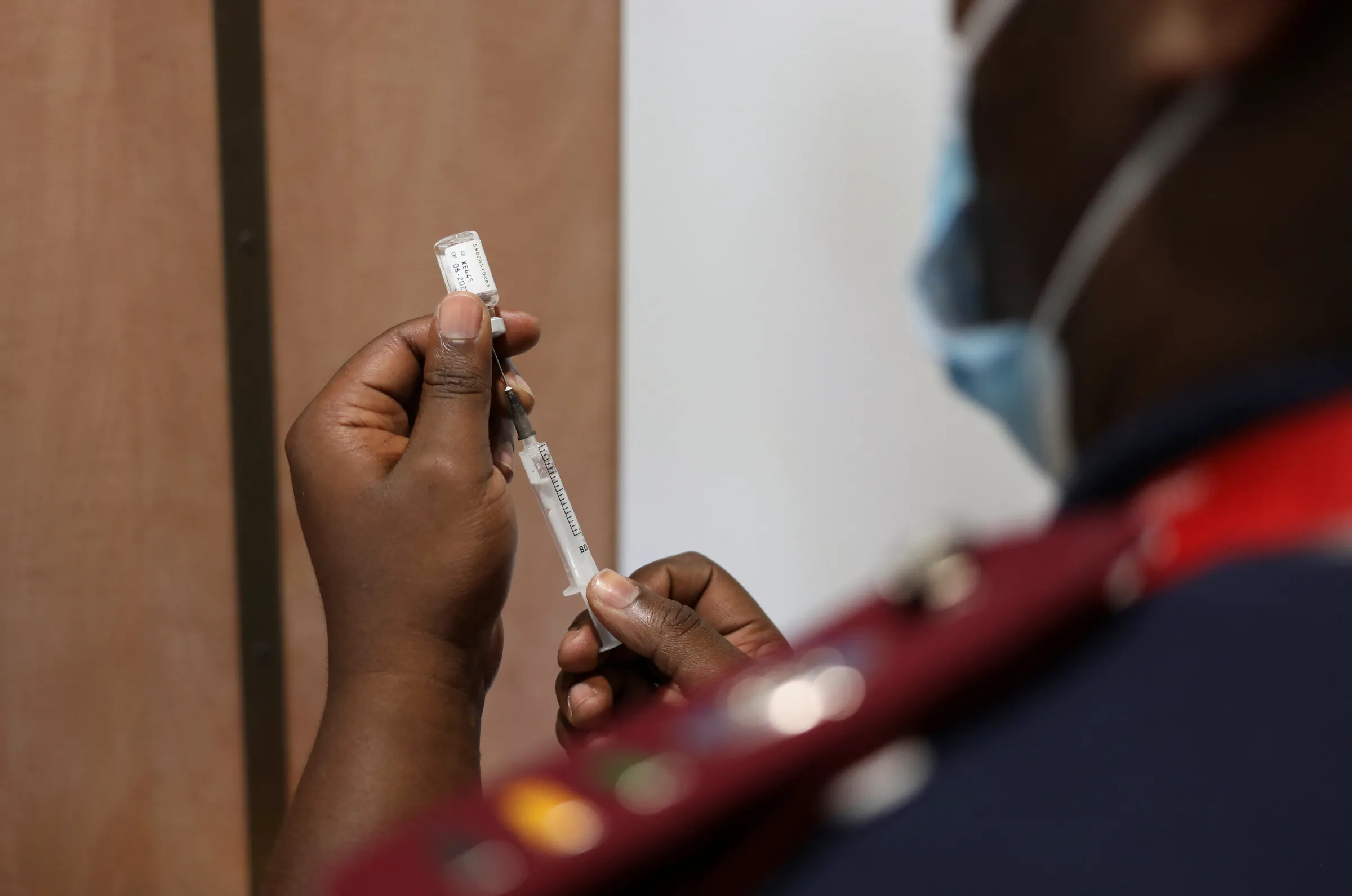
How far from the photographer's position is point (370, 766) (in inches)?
21.7

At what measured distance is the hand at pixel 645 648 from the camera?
68 centimetres

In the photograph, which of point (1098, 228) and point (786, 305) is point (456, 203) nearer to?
point (786, 305)

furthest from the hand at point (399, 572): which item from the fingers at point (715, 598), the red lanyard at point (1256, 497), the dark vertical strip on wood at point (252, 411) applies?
the red lanyard at point (1256, 497)

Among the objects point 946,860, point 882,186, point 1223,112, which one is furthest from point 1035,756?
point 882,186

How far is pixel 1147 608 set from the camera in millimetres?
262

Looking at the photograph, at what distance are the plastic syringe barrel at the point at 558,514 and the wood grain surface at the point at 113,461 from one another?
390 millimetres

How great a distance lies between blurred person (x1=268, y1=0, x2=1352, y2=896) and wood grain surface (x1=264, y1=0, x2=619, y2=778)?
73 centimetres

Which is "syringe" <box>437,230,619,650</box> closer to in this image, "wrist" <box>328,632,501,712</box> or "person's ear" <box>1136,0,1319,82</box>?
"wrist" <box>328,632,501,712</box>

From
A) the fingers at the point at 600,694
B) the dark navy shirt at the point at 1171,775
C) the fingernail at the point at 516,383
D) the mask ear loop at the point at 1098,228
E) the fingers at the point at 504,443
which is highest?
the fingernail at the point at 516,383

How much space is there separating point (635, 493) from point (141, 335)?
1.65 feet

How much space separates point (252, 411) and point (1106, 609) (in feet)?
2.79

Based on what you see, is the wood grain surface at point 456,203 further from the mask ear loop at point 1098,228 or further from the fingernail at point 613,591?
the mask ear loop at point 1098,228

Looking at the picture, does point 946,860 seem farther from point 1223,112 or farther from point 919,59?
point 919,59

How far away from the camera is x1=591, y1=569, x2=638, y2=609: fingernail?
684 millimetres
